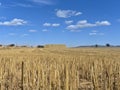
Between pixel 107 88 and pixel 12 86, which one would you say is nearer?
pixel 107 88

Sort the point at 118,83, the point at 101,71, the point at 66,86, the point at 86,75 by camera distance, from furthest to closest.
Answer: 1. the point at 86,75
2. the point at 101,71
3. the point at 118,83
4. the point at 66,86

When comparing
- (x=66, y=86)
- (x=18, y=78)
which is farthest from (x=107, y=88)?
(x=18, y=78)

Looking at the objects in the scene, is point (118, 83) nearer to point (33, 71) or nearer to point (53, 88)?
point (53, 88)

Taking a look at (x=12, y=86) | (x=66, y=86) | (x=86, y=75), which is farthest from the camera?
(x=86, y=75)

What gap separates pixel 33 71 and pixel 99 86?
2.06m

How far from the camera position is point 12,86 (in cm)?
819

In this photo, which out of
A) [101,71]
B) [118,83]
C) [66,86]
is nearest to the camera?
[66,86]

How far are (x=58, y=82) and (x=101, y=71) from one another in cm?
200

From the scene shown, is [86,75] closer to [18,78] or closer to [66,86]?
[18,78]

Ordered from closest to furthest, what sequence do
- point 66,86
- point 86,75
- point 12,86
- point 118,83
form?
point 66,86
point 118,83
point 12,86
point 86,75

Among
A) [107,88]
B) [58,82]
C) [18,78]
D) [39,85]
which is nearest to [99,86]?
[107,88]

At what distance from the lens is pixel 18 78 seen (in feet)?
30.9

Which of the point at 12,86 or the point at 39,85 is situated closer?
the point at 39,85

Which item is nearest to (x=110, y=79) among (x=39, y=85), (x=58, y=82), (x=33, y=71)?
(x=58, y=82)
